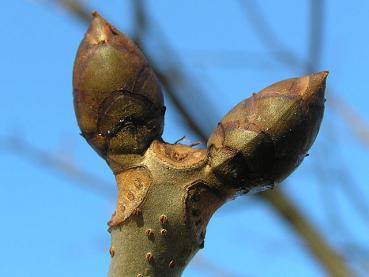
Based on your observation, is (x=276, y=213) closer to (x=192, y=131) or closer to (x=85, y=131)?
(x=192, y=131)

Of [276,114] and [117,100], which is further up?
[117,100]

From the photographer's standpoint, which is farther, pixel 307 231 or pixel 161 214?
pixel 307 231

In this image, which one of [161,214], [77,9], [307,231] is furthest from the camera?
[307,231]

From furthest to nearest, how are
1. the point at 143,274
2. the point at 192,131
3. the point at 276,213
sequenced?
the point at 276,213 < the point at 192,131 < the point at 143,274

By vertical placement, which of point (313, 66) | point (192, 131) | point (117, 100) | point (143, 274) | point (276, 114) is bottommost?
point (143, 274)

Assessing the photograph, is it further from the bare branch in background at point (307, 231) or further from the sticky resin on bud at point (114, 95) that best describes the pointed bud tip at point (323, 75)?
the bare branch in background at point (307, 231)

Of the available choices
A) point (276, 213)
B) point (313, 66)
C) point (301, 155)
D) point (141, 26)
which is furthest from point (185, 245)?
point (276, 213)

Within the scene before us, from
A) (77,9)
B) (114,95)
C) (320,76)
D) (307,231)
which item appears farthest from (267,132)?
(307,231)

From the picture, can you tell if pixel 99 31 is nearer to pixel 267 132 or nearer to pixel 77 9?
pixel 267 132

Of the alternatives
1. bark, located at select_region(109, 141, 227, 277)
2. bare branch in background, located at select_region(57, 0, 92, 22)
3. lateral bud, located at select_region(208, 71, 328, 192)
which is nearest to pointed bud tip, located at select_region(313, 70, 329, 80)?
lateral bud, located at select_region(208, 71, 328, 192)

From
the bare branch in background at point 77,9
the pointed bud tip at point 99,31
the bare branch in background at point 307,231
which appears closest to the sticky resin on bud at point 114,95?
the pointed bud tip at point 99,31

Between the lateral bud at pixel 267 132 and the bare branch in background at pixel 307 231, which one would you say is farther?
the bare branch in background at pixel 307 231
